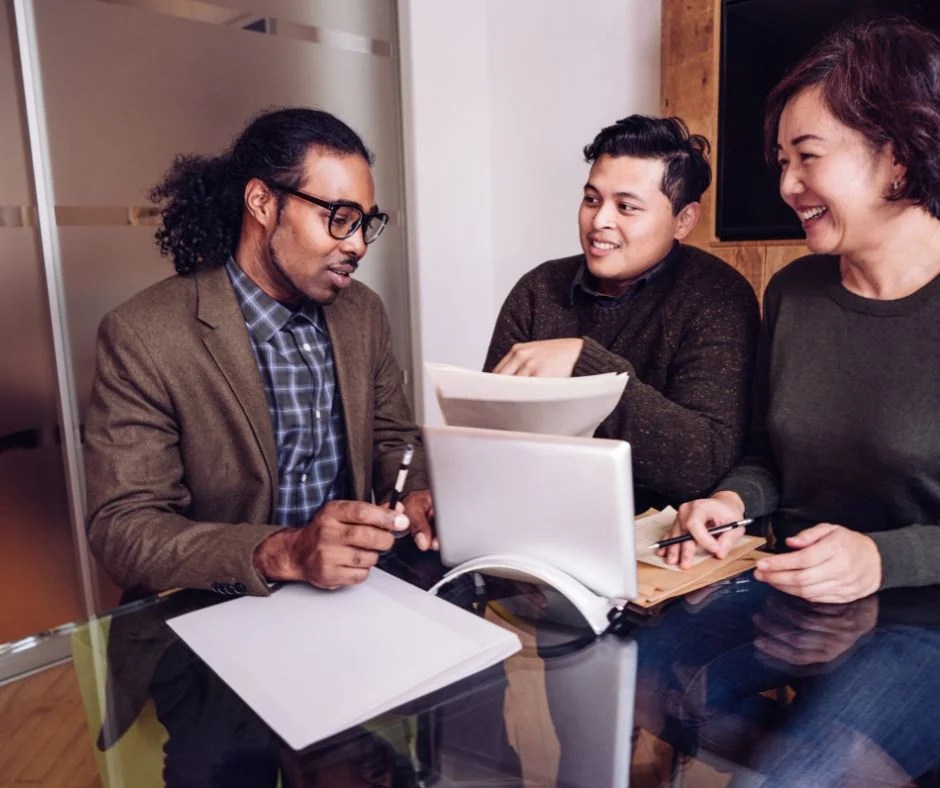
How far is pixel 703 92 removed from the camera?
2.38 metres

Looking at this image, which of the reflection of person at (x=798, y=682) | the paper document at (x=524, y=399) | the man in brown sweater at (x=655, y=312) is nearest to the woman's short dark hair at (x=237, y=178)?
the man in brown sweater at (x=655, y=312)

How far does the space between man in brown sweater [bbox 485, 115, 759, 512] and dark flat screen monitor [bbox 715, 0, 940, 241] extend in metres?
0.57

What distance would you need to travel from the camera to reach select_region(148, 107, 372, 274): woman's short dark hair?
1.54 m

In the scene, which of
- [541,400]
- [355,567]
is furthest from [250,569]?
[541,400]

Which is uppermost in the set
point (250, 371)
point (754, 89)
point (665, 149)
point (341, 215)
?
point (754, 89)

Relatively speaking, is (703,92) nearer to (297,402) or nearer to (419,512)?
(297,402)

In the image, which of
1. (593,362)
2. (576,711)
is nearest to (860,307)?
(593,362)

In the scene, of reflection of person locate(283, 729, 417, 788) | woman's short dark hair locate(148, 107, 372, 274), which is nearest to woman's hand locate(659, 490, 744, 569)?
reflection of person locate(283, 729, 417, 788)

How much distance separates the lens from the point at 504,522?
0.97m

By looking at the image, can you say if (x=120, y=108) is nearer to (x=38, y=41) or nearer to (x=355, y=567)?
(x=38, y=41)

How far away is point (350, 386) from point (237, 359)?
0.27 m

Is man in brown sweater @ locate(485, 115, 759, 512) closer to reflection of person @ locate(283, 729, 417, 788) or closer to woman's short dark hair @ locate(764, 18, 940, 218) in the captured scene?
woman's short dark hair @ locate(764, 18, 940, 218)

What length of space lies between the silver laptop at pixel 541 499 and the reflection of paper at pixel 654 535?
0.18 meters

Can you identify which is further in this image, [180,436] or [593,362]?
[180,436]
